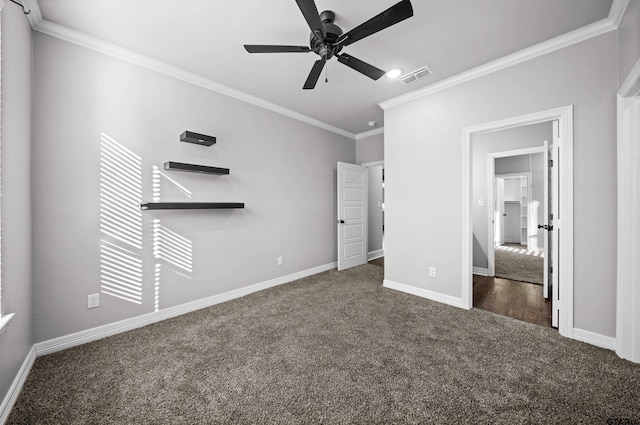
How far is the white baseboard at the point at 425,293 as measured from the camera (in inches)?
119

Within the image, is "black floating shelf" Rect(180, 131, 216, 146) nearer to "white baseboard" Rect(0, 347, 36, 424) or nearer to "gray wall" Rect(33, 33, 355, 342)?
"gray wall" Rect(33, 33, 355, 342)

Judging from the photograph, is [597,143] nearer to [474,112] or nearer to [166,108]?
[474,112]

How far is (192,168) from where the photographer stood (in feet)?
8.91

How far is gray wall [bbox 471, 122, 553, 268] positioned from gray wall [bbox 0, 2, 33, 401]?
5.25 meters

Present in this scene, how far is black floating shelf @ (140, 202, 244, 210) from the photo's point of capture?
2.46 metres

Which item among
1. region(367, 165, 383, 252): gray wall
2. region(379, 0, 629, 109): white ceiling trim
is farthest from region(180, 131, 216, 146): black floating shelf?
region(367, 165, 383, 252): gray wall

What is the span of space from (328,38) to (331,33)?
0.13 feet

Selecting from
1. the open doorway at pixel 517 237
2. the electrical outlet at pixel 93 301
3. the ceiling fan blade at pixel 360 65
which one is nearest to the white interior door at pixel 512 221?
the open doorway at pixel 517 237

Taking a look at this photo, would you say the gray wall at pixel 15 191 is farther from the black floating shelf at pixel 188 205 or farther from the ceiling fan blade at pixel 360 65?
the ceiling fan blade at pixel 360 65

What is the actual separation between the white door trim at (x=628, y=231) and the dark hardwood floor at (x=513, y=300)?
614 mm

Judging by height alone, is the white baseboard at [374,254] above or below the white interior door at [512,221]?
below

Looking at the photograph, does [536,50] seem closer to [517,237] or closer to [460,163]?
[460,163]

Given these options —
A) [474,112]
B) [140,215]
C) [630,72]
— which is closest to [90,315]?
[140,215]

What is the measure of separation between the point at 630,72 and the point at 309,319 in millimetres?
3178
